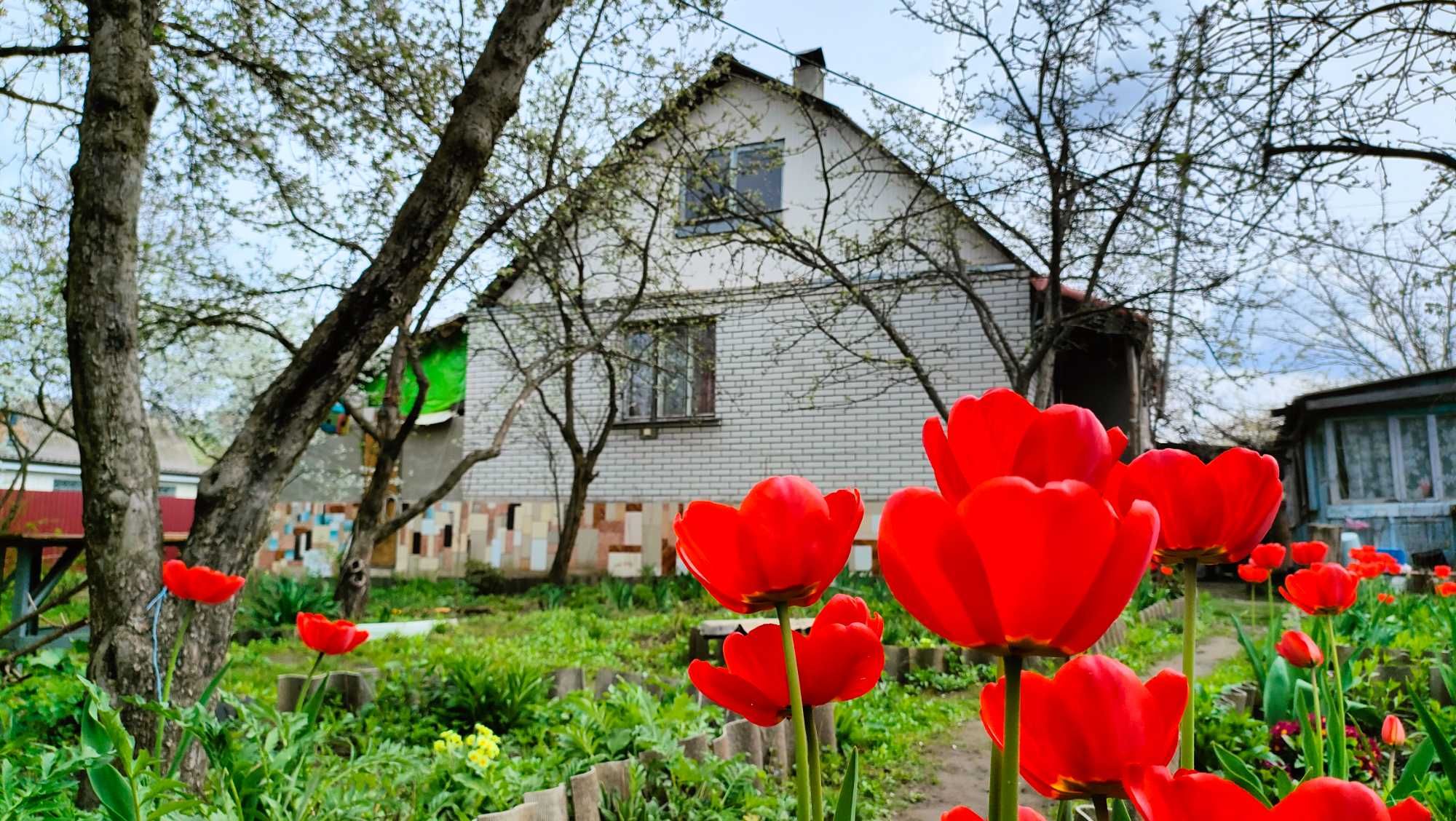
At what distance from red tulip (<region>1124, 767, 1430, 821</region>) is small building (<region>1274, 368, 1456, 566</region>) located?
1176 cm

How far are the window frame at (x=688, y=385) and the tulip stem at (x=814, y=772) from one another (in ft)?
30.1

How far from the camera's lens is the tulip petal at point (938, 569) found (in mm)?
352

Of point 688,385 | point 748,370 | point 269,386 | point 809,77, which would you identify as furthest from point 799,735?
point 809,77

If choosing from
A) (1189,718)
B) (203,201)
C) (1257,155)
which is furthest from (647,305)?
(1189,718)

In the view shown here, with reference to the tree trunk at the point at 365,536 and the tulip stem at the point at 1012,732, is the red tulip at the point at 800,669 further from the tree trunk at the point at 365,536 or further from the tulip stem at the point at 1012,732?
the tree trunk at the point at 365,536

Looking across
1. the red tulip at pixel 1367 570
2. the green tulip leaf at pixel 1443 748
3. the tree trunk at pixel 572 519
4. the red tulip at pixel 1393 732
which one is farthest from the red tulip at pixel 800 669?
the tree trunk at pixel 572 519

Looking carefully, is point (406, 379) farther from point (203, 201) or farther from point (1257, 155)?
point (1257, 155)

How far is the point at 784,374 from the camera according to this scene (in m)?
10.3

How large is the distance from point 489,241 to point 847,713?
527 centimetres

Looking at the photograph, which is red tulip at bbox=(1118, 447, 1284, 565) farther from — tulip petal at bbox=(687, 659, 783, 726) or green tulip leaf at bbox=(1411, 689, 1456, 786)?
green tulip leaf at bbox=(1411, 689, 1456, 786)

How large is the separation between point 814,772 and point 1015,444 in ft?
0.82

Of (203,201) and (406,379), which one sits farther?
(406,379)

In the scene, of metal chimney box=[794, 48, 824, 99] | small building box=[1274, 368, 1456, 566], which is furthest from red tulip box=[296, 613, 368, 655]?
small building box=[1274, 368, 1456, 566]

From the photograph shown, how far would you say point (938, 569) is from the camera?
360 mm
